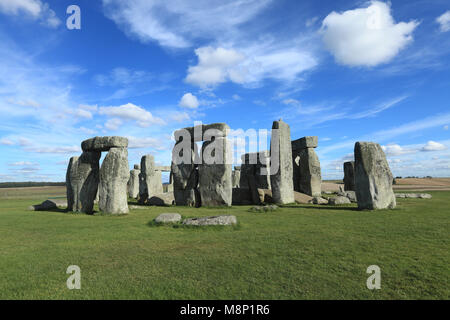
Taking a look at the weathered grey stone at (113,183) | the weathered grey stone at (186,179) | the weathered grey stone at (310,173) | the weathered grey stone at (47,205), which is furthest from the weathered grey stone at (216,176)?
the weathered grey stone at (47,205)

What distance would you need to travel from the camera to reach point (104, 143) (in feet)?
35.9

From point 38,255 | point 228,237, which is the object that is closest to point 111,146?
point 38,255

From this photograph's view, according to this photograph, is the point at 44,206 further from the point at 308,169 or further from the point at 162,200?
the point at 308,169

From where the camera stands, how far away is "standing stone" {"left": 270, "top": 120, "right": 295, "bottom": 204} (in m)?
12.6

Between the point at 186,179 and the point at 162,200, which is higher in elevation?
the point at 186,179

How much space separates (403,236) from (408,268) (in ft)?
7.21

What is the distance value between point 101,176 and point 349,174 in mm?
15064

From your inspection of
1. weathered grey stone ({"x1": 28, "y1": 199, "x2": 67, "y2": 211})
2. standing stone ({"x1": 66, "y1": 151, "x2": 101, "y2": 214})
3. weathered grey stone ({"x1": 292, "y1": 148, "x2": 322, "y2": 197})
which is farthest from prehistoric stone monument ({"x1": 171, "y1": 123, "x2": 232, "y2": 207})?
weathered grey stone ({"x1": 292, "y1": 148, "x2": 322, "y2": 197})

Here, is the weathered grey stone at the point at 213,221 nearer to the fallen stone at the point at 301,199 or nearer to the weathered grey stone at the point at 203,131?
the weathered grey stone at the point at 203,131

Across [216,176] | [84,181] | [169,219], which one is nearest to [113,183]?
[84,181]

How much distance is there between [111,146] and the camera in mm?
10914

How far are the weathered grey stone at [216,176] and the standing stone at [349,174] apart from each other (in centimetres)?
937

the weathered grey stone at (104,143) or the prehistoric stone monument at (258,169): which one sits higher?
the weathered grey stone at (104,143)

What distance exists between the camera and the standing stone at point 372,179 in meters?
9.63
